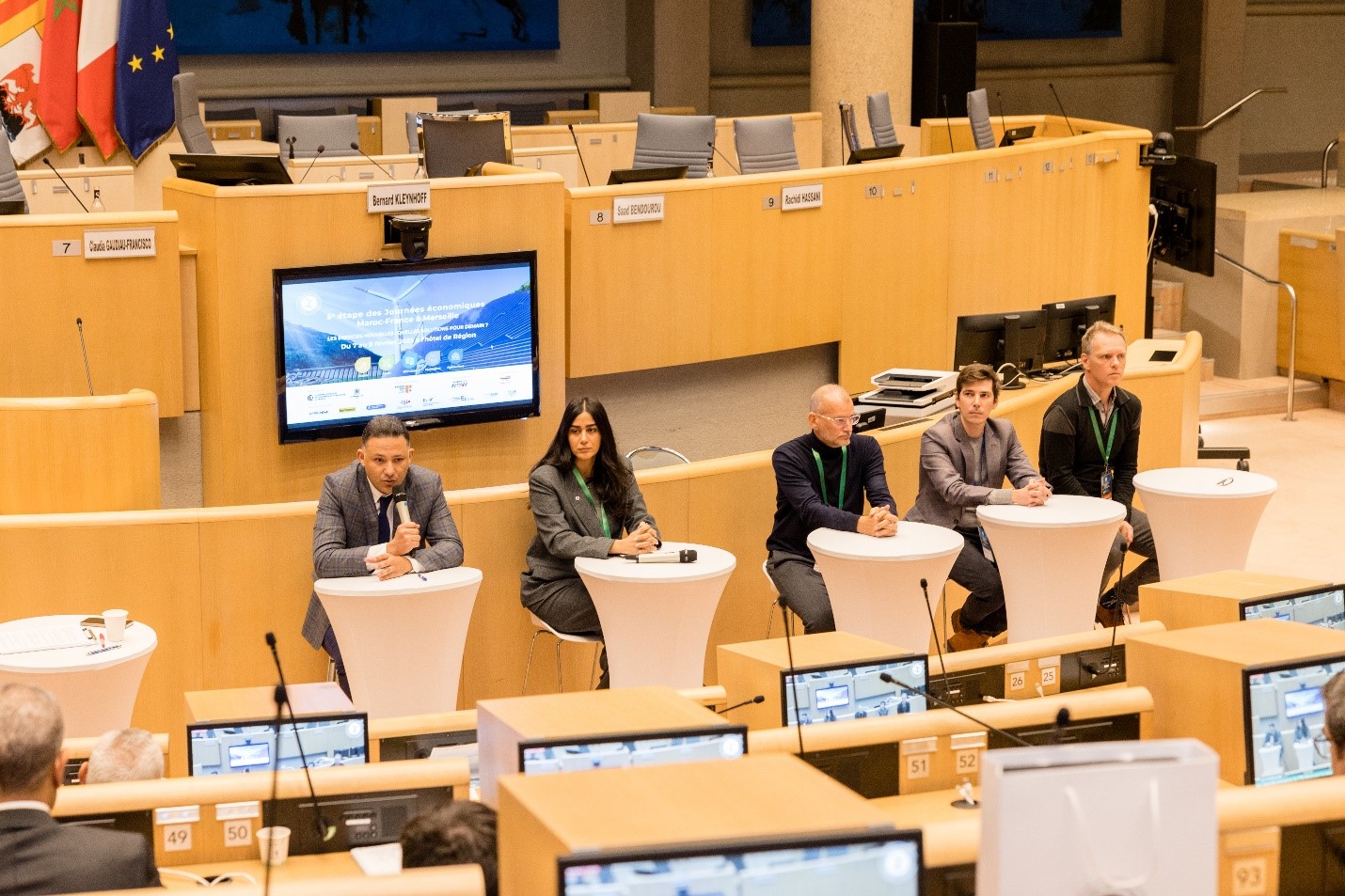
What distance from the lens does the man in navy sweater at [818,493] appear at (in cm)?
597

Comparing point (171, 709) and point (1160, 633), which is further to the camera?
point (171, 709)

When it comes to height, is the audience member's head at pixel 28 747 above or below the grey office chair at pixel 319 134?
below

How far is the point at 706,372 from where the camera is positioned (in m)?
8.08

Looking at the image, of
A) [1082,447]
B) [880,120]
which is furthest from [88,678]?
[880,120]

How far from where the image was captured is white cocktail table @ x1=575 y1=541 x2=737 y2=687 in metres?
5.48

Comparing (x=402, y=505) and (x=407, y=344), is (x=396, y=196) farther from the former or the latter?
(x=402, y=505)

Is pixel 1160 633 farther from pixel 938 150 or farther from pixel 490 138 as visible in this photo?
pixel 938 150

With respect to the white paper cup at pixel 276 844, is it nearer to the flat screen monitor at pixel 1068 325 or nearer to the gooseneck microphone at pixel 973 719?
the gooseneck microphone at pixel 973 719

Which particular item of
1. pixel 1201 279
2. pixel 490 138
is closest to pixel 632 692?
pixel 490 138

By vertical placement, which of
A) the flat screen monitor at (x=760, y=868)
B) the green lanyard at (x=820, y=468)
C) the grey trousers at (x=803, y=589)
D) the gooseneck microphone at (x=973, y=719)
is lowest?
the grey trousers at (x=803, y=589)

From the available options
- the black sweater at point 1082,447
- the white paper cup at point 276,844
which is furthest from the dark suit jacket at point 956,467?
the white paper cup at point 276,844

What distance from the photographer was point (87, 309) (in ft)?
20.8

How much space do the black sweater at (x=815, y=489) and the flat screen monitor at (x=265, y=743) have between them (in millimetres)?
2430

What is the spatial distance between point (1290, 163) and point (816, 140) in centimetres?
1116
